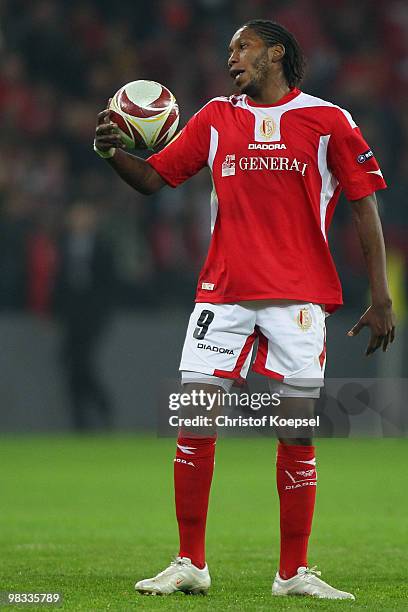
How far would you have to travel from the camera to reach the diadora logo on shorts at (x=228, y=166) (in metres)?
5.34

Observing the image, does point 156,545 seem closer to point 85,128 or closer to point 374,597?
point 374,597

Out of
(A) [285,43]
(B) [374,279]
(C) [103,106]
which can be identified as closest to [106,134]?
(A) [285,43]

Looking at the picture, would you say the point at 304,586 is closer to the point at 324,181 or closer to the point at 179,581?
the point at 179,581

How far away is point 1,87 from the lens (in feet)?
52.4

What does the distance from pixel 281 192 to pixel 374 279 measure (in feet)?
1.66

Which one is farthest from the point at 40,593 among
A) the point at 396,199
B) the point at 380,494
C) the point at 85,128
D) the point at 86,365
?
the point at 85,128

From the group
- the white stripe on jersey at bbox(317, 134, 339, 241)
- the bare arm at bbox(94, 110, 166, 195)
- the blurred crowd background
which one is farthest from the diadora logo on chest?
the blurred crowd background

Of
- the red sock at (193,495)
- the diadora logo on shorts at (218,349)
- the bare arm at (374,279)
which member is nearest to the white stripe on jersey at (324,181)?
the bare arm at (374,279)

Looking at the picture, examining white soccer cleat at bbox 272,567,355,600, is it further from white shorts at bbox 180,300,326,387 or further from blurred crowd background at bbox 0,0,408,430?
blurred crowd background at bbox 0,0,408,430

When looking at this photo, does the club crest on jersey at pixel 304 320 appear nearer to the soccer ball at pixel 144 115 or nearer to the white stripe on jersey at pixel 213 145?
the white stripe on jersey at pixel 213 145

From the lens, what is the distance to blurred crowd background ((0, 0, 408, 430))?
45.5ft

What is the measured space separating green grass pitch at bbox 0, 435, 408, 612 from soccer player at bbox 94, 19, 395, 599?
400 mm

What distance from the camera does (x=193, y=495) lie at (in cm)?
524

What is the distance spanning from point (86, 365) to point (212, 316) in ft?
28.2
